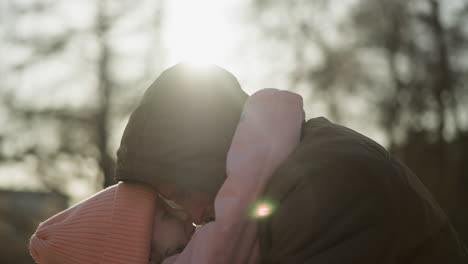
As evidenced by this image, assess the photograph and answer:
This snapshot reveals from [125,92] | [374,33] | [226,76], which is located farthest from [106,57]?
[226,76]

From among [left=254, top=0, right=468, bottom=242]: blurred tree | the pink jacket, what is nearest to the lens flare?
the pink jacket

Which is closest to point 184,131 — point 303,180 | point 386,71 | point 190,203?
point 190,203

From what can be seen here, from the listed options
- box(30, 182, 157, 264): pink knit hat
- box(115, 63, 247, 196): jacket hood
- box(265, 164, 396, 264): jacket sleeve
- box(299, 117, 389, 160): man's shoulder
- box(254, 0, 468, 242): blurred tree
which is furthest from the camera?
box(254, 0, 468, 242): blurred tree

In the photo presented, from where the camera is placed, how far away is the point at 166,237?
234 cm

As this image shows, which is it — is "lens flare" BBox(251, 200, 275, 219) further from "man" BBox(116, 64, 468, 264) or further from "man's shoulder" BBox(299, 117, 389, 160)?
"man's shoulder" BBox(299, 117, 389, 160)

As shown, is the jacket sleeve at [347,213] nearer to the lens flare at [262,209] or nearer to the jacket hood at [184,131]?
the lens flare at [262,209]

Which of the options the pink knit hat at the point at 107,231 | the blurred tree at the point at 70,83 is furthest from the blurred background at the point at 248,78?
the pink knit hat at the point at 107,231

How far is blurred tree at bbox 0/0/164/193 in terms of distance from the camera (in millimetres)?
11242

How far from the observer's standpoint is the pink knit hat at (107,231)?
2.29 meters

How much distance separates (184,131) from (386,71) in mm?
14607

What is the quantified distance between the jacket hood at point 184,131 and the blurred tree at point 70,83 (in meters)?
9.44

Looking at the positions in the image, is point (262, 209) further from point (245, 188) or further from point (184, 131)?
point (184, 131)

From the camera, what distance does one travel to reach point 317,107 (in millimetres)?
15891

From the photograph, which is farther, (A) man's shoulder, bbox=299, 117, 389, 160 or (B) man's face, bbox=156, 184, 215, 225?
(B) man's face, bbox=156, 184, 215, 225
